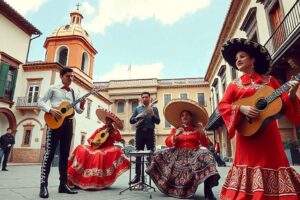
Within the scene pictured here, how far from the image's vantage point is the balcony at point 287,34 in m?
7.61

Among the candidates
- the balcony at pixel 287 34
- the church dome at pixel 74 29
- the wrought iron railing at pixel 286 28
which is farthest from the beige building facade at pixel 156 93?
the balcony at pixel 287 34

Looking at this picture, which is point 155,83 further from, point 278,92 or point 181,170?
point 278,92

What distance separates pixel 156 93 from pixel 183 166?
34.4 meters

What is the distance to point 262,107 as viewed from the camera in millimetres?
2252

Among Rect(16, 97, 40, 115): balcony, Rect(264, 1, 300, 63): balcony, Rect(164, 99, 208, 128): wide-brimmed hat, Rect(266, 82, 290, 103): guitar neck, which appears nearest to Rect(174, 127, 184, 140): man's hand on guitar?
Rect(164, 99, 208, 128): wide-brimmed hat

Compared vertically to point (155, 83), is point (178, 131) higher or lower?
Result: lower

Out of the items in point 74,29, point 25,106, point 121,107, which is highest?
point 74,29

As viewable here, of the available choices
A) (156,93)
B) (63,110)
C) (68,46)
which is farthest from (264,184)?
(156,93)

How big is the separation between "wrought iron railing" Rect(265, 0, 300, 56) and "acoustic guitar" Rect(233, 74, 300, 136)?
23.0ft

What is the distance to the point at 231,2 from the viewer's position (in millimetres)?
15461

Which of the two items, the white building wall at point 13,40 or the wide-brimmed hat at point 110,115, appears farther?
the white building wall at point 13,40

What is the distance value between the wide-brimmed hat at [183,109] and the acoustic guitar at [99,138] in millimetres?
1772

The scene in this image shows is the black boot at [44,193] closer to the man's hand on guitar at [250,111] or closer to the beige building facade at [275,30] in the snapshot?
the man's hand on guitar at [250,111]

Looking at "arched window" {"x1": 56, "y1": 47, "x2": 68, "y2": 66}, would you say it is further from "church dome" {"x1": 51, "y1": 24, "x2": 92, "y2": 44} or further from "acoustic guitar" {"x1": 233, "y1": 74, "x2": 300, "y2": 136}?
"acoustic guitar" {"x1": 233, "y1": 74, "x2": 300, "y2": 136}
